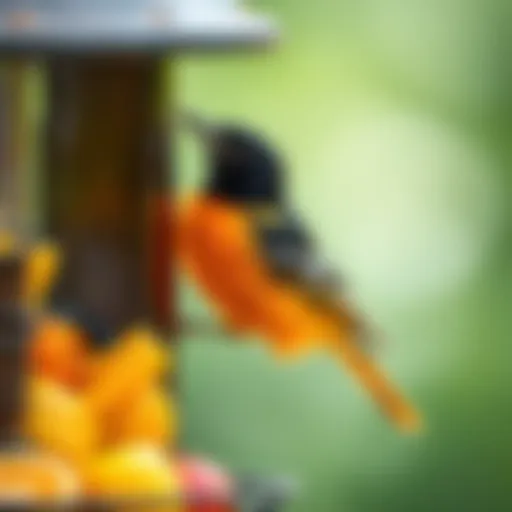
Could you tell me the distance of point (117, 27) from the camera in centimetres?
196

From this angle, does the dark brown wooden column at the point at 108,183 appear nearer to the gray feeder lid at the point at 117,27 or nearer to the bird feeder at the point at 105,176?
the bird feeder at the point at 105,176

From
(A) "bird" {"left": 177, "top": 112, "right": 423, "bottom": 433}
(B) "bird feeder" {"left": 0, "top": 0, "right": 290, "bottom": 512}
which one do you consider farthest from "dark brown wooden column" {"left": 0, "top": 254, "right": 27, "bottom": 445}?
(A) "bird" {"left": 177, "top": 112, "right": 423, "bottom": 433}

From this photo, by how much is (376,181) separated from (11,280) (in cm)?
148

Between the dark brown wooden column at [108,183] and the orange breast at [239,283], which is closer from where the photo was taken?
the dark brown wooden column at [108,183]

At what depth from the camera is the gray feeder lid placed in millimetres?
1946

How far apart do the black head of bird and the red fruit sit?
37 cm

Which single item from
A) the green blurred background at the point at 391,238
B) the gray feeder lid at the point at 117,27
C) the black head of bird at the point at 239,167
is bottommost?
the green blurred background at the point at 391,238

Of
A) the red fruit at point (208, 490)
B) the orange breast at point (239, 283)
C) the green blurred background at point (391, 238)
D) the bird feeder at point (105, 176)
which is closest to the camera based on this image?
the red fruit at point (208, 490)

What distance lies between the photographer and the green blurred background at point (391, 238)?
324cm

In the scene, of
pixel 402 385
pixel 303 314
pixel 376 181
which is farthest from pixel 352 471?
pixel 303 314

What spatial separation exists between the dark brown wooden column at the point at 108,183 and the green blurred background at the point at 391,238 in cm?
95

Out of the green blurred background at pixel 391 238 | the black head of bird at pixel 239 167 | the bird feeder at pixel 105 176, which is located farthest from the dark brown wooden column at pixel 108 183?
the green blurred background at pixel 391 238

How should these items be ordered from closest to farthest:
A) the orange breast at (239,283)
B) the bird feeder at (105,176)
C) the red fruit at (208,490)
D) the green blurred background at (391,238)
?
the red fruit at (208,490) < the bird feeder at (105,176) < the orange breast at (239,283) < the green blurred background at (391,238)

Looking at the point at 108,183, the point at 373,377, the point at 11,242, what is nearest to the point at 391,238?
the point at 373,377
